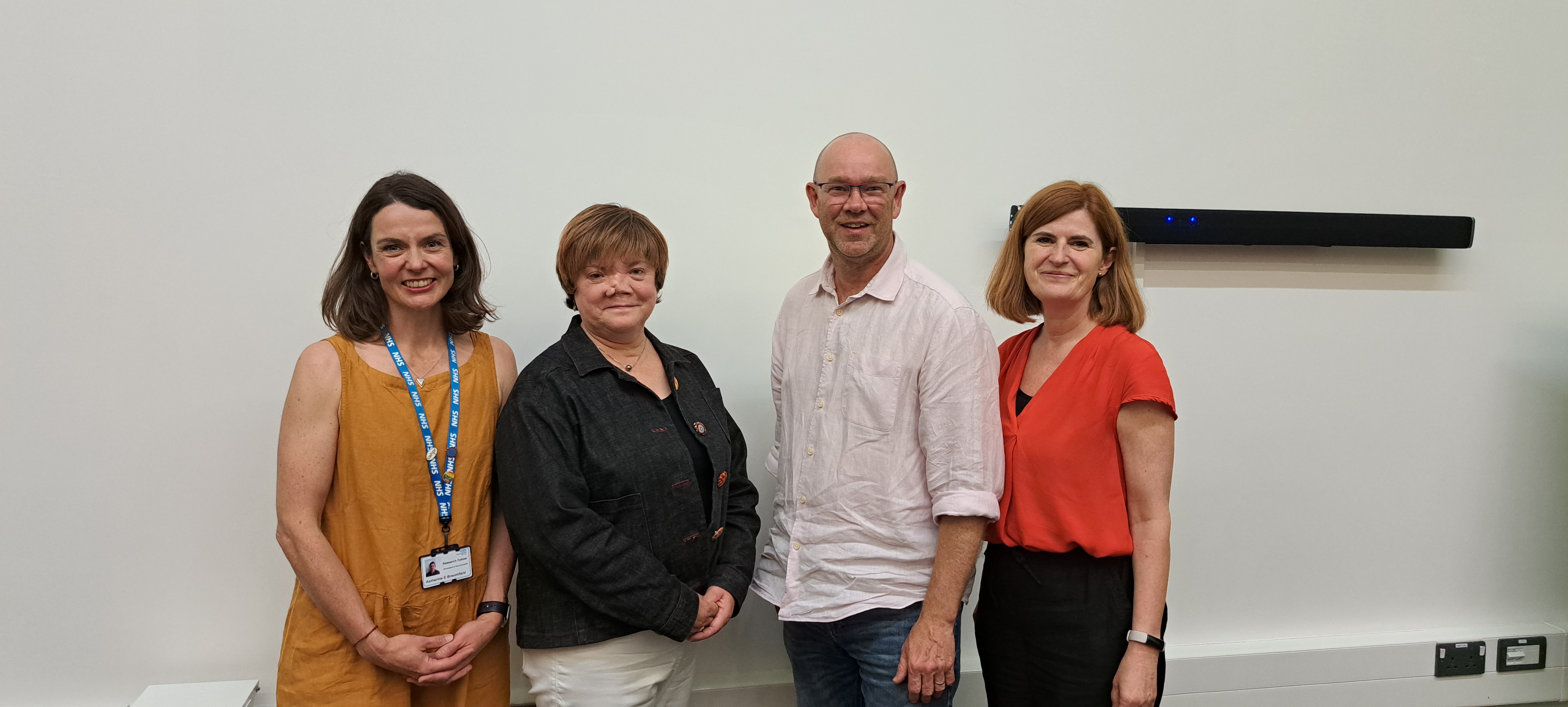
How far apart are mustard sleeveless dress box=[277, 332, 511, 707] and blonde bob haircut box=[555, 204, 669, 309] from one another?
1.12 feet

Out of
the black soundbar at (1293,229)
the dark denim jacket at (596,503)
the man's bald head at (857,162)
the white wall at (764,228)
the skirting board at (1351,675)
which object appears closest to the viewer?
the dark denim jacket at (596,503)

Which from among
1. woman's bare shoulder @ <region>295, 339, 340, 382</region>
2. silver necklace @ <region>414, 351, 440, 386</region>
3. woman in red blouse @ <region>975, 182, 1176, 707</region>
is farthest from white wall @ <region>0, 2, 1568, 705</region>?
woman in red blouse @ <region>975, 182, 1176, 707</region>

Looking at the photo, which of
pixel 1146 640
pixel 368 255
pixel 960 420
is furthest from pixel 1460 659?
pixel 368 255

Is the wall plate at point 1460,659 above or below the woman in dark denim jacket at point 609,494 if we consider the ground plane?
below

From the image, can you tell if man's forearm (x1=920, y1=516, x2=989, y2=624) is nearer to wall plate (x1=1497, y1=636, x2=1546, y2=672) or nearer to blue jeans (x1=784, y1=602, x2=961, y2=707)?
blue jeans (x1=784, y1=602, x2=961, y2=707)

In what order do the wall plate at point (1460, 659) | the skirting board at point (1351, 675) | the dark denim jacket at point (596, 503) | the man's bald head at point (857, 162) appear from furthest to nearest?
the wall plate at point (1460, 659) → the skirting board at point (1351, 675) → the man's bald head at point (857, 162) → the dark denim jacket at point (596, 503)

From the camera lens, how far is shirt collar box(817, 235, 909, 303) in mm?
1698

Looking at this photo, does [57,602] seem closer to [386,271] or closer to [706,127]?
[386,271]

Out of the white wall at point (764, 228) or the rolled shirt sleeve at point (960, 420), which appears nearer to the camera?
the rolled shirt sleeve at point (960, 420)

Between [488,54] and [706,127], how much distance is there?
0.61 m

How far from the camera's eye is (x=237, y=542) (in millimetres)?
2189

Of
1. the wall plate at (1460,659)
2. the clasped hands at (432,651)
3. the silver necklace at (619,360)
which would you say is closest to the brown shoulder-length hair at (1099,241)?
the silver necklace at (619,360)

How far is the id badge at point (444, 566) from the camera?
1.64 metres

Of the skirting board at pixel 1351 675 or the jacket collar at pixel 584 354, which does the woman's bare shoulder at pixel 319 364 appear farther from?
the skirting board at pixel 1351 675
